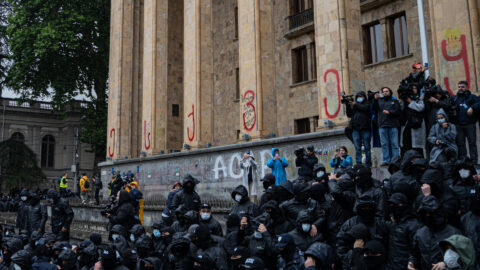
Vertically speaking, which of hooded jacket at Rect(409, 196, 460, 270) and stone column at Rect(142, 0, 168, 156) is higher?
stone column at Rect(142, 0, 168, 156)

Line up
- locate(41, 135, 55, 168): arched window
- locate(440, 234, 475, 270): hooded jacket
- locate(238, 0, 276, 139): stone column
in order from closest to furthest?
1. locate(440, 234, 475, 270): hooded jacket
2. locate(238, 0, 276, 139): stone column
3. locate(41, 135, 55, 168): arched window

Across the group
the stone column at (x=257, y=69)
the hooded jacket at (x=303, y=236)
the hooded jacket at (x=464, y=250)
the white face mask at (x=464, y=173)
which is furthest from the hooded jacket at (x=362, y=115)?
the stone column at (x=257, y=69)

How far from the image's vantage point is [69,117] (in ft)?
147

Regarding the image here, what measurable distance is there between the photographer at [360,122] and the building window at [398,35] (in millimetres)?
8704

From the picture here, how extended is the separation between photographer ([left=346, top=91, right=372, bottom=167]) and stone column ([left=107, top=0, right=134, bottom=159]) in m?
15.7

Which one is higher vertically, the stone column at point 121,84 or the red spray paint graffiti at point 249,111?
the stone column at point 121,84

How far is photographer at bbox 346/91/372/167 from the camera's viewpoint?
33.9 feet

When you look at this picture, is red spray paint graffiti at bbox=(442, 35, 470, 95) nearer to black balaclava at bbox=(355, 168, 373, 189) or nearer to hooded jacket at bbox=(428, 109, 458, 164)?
hooded jacket at bbox=(428, 109, 458, 164)

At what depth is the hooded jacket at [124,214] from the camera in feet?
31.5

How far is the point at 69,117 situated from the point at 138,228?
38942 millimetres

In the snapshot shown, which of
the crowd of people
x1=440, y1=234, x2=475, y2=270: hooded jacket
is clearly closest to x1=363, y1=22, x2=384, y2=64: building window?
the crowd of people

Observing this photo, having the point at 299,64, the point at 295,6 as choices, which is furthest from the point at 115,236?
the point at 295,6

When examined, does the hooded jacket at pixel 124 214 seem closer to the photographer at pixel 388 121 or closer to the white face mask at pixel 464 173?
the photographer at pixel 388 121

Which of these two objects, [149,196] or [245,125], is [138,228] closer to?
[245,125]
